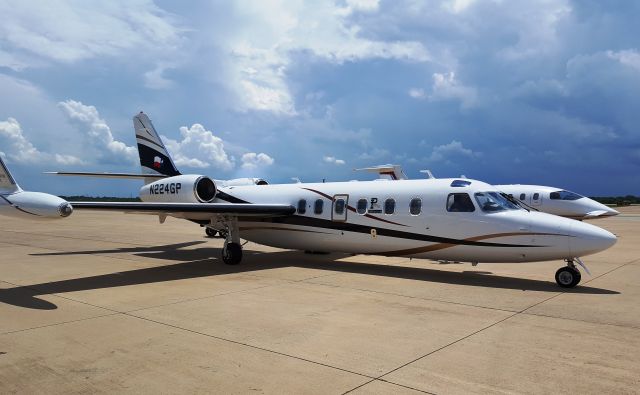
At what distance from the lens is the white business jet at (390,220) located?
32.5 ft

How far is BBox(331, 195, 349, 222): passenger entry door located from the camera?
42.8ft

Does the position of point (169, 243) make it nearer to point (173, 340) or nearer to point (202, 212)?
point (202, 212)

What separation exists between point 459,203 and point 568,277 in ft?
8.75

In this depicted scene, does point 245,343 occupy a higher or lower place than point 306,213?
lower

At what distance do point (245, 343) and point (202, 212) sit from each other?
25.2 feet

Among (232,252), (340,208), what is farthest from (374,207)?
(232,252)

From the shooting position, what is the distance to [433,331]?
6535 mm

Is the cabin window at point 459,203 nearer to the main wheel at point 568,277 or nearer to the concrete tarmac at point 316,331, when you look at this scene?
the concrete tarmac at point 316,331

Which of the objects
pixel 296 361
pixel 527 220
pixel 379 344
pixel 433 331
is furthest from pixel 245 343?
pixel 527 220

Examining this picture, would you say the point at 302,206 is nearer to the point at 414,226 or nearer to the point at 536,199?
the point at 414,226

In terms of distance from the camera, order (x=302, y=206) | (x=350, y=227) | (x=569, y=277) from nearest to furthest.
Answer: (x=569, y=277), (x=350, y=227), (x=302, y=206)

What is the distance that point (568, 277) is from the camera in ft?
32.3

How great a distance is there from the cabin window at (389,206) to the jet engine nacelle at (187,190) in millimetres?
6254

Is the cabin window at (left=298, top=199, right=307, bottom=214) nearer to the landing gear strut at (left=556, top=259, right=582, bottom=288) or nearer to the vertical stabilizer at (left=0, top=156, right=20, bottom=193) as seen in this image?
the landing gear strut at (left=556, top=259, right=582, bottom=288)
